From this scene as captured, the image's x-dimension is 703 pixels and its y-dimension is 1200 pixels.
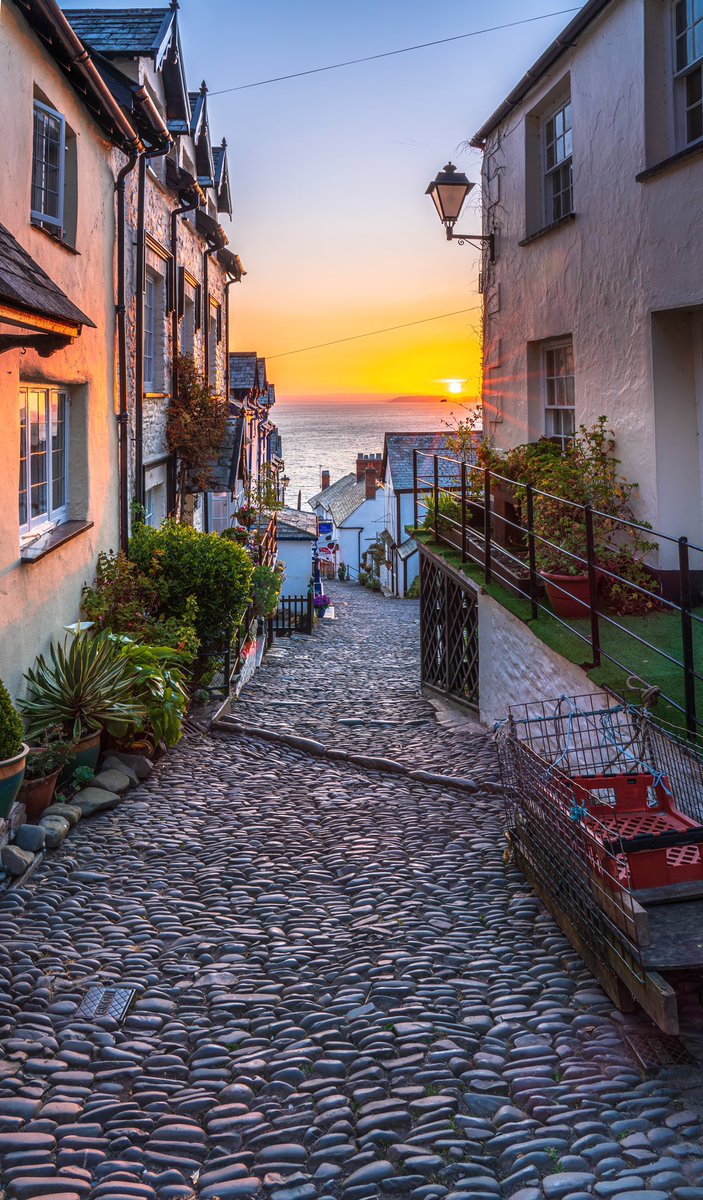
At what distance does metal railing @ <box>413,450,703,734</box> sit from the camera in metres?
5.61

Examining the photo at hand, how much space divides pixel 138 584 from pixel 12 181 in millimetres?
4466

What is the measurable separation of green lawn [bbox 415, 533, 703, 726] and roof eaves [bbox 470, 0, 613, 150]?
5798 mm

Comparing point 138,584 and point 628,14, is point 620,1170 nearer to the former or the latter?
point 138,584

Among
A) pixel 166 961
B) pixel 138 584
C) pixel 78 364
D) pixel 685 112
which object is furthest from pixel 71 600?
pixel 685 112

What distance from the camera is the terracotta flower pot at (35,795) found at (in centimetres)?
658

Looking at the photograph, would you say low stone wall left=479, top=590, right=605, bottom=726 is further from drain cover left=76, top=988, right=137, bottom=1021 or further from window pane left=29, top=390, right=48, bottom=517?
window pane left=29, top=390, right=48, bottom=517

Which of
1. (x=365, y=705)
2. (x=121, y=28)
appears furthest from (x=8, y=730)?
(x=121, y=28)

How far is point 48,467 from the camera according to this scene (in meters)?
8.93

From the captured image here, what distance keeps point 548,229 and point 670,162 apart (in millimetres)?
2808

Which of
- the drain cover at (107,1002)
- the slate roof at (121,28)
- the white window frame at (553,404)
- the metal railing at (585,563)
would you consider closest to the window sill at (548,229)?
the white window frame at (553,404)

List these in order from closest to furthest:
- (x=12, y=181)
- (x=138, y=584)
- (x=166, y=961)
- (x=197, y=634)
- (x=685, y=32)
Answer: (x=166, y=961)
(x=12, y=181)
(x=685, y=32)
(x=138, y=584)
(x=197, y=634)

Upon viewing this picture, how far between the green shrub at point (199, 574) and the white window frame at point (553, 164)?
555 cm

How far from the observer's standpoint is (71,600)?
29.7 feet

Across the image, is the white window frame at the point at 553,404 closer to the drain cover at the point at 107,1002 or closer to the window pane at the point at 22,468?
the window pane at the point at 22,468
